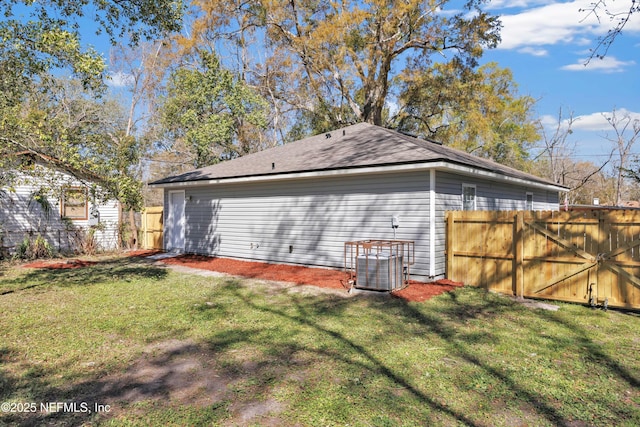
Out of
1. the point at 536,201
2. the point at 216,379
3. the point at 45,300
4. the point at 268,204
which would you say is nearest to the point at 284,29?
the point at 268,204

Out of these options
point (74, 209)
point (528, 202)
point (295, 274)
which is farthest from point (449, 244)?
point (74, 209)

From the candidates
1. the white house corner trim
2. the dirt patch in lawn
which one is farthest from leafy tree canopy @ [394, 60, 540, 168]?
the dirt patch in lawn

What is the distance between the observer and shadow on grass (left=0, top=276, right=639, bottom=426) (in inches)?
130

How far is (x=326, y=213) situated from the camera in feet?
33.1

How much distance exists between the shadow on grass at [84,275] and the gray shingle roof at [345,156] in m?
3.58

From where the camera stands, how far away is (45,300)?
689cm

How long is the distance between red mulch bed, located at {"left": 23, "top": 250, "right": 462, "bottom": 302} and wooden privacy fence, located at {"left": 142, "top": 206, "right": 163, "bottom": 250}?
6.47ft

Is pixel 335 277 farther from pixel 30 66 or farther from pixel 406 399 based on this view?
pixel 30 66

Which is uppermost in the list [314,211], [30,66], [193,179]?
[30,66]

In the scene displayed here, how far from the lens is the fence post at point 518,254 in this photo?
732 centimetres

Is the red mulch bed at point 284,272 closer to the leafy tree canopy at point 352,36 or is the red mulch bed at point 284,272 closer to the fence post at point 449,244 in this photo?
the fence post at point 449,244

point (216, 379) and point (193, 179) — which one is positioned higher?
point (193, 179)

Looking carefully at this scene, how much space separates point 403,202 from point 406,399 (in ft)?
18.7

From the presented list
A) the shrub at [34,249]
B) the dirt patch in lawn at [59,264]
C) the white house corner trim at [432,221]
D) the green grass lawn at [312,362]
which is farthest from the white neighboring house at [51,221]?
the white house corner trim at [432,221]
